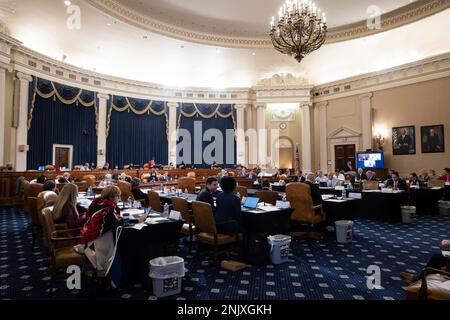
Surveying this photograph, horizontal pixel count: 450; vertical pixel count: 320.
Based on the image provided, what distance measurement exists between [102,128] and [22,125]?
3822 mm

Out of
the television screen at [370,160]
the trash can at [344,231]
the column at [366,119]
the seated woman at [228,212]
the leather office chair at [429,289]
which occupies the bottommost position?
the trash can at [344,231]

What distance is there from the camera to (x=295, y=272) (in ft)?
12.8

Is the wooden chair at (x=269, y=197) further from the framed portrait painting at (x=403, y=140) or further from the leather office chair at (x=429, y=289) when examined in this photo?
the framed portrait painting at (x=403, y=140)

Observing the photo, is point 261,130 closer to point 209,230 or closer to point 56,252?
point 209,230

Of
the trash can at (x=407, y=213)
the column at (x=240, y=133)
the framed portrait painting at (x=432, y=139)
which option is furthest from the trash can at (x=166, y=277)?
the column at (x=240, y=133)

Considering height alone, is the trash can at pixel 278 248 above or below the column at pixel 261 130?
below

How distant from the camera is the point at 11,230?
6141 millimetres

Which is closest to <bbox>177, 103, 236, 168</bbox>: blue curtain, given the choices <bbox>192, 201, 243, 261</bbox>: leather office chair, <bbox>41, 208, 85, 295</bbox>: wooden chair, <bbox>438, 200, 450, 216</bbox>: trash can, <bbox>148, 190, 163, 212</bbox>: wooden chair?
<bbox>438, 200, 450, 216</bbox>: trash can

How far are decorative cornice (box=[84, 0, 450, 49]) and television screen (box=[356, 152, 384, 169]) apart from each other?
525cm

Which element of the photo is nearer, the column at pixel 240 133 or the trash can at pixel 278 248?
the trash can at pixel 278 248

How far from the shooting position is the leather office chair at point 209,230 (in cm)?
399

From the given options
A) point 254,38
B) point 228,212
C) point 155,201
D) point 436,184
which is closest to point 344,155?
point 436,184

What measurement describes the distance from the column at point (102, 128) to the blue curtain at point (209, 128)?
4054 millimetres

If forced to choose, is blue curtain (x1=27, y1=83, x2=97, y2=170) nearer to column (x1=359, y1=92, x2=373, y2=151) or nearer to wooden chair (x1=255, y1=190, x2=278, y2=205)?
wooden chair (x1=255, y1=190, x2=278, y2=205)
